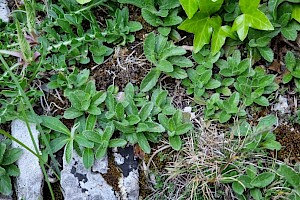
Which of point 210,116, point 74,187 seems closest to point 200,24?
point 210,116

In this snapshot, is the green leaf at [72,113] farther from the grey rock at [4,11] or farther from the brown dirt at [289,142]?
the brown dirt at [289,142]

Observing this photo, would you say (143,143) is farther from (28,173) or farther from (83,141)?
(28,173)

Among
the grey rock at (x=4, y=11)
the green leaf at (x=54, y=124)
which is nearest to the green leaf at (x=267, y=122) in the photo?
the green leaf at (x=54, y=124)

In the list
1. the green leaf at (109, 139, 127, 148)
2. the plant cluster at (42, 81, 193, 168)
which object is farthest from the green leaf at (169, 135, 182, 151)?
the green leaf at (109, 139, 127, 148)

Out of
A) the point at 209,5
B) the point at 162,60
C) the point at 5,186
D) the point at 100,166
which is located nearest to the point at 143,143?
the point at 100,166

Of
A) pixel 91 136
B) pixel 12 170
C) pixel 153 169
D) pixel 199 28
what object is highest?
pixel 199 28

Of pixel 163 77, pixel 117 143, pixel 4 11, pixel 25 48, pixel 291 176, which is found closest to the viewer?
pixel 291 176
